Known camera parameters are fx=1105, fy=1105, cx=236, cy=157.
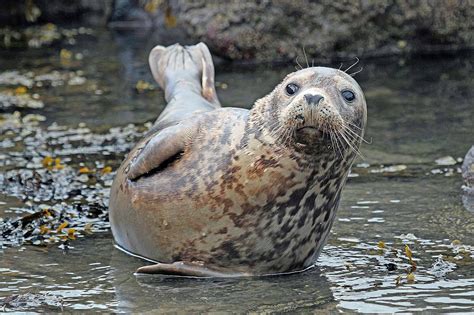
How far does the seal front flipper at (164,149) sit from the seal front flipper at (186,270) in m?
0.56

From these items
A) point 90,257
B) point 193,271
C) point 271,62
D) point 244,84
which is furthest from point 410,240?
point 271,62

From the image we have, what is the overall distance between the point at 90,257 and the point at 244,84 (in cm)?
538

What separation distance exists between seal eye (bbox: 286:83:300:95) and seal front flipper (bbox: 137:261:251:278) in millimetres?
923

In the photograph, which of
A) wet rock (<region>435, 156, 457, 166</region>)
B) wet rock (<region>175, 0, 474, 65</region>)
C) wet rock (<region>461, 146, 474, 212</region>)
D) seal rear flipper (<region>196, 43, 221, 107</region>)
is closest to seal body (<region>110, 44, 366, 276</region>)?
seal rear flipper (<region>196, 43, 221, 107</region>)

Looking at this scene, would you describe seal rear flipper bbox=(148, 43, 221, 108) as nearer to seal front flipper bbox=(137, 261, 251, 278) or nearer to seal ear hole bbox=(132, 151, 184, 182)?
seal ear hole bbox=(132, 151, 184, 182)

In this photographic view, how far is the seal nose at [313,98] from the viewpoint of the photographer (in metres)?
4.94

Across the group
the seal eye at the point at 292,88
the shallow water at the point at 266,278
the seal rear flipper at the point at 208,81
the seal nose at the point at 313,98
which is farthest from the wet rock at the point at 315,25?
the seal nose at the point at 313,98

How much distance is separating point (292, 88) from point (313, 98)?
1.23ft

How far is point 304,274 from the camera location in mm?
5496

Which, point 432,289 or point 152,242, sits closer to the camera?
point 432,289

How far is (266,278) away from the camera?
543 centimetres

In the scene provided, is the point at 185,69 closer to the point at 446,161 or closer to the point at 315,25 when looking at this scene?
the point at 446,161

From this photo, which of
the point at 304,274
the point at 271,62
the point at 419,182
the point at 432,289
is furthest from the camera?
the point at 271,62

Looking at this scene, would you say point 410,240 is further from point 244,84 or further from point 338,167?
point 244,84
